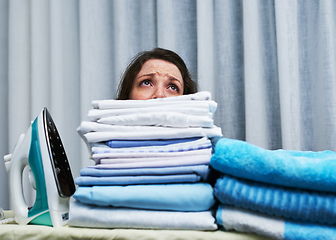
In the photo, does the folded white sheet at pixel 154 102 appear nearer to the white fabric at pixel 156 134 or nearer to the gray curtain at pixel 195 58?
the white fabric at pixel 156 134

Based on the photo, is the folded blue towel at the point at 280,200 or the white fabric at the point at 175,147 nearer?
the folded blue towel at the point at 280,200

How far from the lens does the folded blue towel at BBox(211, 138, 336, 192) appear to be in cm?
47

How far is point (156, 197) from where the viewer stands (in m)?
0.54

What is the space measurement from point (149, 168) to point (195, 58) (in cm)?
81

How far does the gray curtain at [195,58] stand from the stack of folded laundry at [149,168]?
0.54 metres

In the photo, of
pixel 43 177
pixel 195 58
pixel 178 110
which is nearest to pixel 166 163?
pixel 178 110

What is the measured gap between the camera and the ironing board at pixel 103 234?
1.69 feet

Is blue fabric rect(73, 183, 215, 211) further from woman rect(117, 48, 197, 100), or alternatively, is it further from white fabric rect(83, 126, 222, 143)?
woman rect(117, 48, 197, 100)

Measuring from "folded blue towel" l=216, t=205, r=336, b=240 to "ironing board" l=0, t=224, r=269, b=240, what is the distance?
0.02 meters

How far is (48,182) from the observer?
619mm

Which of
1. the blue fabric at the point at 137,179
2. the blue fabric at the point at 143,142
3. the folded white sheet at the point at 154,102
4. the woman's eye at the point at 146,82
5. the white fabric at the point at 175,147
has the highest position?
the woman's eye at the point at 146,82

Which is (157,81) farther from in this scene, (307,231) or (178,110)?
(307,231)

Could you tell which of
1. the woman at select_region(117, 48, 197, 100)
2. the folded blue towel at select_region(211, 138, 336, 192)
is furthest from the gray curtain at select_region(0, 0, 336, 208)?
the folded blue towel at select_region(211, 138, 336, 192)

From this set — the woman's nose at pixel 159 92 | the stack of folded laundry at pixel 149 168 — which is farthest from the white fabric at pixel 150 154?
the woman's nose at pixel 159 92
